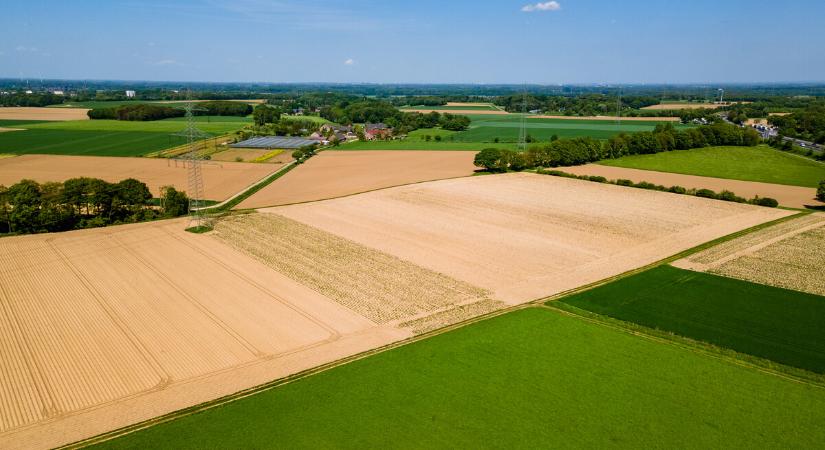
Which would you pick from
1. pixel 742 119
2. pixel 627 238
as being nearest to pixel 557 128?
pixel 742 119

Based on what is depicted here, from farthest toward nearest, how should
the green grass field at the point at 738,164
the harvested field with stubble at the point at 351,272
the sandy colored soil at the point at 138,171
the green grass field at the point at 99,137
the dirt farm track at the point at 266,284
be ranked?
the green grass field at the point at 99,137 < the green grass field at the point at 738,164 < the sandy colored soil at the point at 138,171 < the harvested field with stubble at the point at 351,272 < the dirt farm track at the point at 266,284

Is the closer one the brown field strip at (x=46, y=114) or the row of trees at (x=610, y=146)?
the row of trees at (x=610, y=146)

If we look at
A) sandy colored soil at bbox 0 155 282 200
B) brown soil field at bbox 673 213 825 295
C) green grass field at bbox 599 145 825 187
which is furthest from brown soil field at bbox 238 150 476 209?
brown soil field at bbox 673 213 825 295

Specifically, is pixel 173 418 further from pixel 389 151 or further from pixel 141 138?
pixel 141 138

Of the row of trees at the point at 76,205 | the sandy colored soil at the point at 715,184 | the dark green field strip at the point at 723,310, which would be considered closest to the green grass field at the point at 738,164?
the sandy colored soil at the point at 715,184

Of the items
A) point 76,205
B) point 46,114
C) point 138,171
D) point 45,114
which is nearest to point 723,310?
point 76,205

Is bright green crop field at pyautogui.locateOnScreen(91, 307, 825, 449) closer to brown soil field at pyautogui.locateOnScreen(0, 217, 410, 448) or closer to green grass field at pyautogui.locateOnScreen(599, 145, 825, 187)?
brown soil field at pyautogui.locateOnScreen(0, 217, 410, 448)

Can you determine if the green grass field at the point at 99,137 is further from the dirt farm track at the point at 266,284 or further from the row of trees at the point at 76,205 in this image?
the dirt farm track at the point at 266,284

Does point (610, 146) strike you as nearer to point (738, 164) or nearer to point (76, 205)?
point (738, 164)
